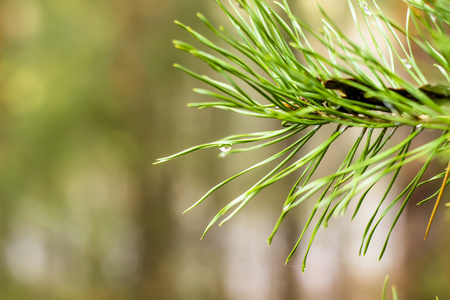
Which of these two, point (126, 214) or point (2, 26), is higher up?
point (2, 26)

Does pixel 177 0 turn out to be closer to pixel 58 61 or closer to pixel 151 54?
pixel 151 54

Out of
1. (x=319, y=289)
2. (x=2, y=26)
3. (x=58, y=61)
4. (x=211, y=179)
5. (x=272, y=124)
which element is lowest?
(x=319, y=289)

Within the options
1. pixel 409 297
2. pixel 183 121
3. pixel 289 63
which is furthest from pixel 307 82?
pixel 183 121

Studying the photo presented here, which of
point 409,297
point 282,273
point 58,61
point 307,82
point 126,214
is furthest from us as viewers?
point 126,214

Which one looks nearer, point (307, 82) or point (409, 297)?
point (307, 82)

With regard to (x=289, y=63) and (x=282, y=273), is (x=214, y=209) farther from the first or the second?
(x=289, y=63)

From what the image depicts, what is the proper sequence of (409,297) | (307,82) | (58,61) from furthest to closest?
(58,61)
(409,297)
(307,82)
